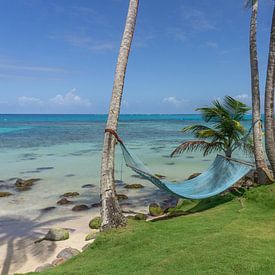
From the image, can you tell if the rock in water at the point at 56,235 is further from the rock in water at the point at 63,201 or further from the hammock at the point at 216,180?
the rock in water at the point at 63,201

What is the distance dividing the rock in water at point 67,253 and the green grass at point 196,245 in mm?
1093

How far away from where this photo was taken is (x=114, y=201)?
5.67 m

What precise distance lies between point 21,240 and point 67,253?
5.44 feet

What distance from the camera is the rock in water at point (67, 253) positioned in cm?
609

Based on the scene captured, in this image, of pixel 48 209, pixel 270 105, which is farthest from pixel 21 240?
pixel 270 105

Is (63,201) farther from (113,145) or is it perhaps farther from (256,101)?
(256,101)

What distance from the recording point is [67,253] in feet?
20.2

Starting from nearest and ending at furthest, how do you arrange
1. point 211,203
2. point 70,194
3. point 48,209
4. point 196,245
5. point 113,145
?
point 196,245 → point 113,145 → point 211,203 → point 48,209 → point 70,194

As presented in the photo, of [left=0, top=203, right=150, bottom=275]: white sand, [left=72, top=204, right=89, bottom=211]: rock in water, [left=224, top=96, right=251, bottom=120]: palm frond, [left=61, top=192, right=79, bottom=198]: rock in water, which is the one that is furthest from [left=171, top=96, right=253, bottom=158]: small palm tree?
[left=61, top=192, right=79, bottom=198]: rock in water

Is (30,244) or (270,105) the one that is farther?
(30,244)

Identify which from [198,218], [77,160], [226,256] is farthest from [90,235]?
Result: [77,160]

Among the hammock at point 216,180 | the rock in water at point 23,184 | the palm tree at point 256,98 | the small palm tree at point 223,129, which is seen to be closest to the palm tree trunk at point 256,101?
the palm tree at point 256,98

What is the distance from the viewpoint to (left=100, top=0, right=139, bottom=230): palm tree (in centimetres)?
560

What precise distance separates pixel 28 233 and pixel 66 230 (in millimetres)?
851
